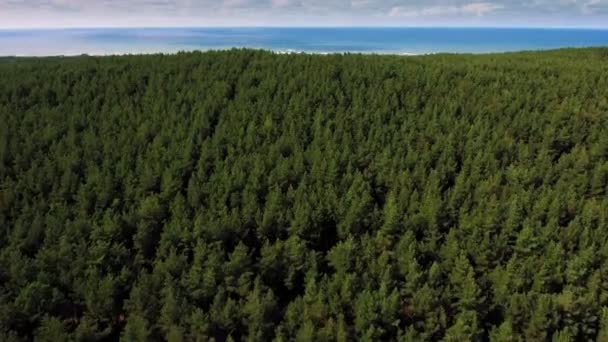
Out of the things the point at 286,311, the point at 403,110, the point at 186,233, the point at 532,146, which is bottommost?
the point at 286,311

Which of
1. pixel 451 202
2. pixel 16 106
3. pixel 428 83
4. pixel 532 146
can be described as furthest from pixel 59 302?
pixel 428 83

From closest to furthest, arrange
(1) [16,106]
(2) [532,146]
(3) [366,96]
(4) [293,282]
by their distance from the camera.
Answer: (4) [293,282] → (2) [532,146] → (1) [16,106] → (3) [366,96]

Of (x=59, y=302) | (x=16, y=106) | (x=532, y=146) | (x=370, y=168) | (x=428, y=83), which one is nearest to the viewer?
(x=59, y=302)

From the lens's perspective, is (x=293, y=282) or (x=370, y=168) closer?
(x=293, y=282)

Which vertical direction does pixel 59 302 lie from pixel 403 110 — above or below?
below

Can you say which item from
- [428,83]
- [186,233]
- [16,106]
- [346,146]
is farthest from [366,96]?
[16,106]

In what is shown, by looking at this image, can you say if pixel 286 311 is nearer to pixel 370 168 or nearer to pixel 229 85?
pixel 370 168
